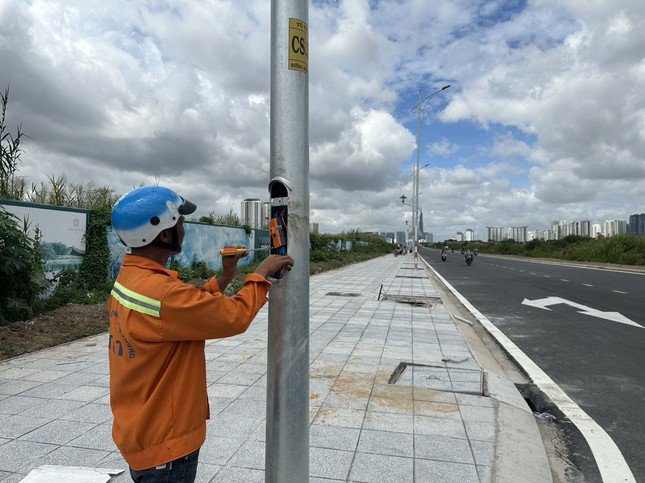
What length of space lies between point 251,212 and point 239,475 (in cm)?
2361

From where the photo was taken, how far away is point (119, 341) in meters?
1.65

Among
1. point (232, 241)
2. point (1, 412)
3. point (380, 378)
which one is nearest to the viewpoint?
point (1, 412)

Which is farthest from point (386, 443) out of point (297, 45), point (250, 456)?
point (297, 45)

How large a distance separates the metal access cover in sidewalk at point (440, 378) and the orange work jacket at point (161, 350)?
136 inches

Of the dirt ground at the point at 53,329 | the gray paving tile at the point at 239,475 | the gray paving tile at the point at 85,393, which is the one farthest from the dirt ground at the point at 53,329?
the gray paving tile at the point at 239,475

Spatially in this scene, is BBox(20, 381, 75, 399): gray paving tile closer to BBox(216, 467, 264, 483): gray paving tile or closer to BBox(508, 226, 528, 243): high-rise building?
BBox(216, 467, 264, 483): gray paving tile

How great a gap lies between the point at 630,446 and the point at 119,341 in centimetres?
399

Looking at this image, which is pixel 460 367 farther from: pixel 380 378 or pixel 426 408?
pixel 426 408

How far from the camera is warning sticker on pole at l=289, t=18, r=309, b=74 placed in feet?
6.29

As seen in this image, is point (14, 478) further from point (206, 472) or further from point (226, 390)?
point (226, 390)

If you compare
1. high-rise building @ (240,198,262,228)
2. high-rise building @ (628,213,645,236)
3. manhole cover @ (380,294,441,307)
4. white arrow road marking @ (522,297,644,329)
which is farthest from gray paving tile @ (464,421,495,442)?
high-rise building @ (628,213,645,236)

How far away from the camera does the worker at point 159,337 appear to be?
4.98 feet

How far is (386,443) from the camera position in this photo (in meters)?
3.30

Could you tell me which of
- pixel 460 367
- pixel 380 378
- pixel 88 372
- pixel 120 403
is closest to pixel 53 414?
pixel 88 372
